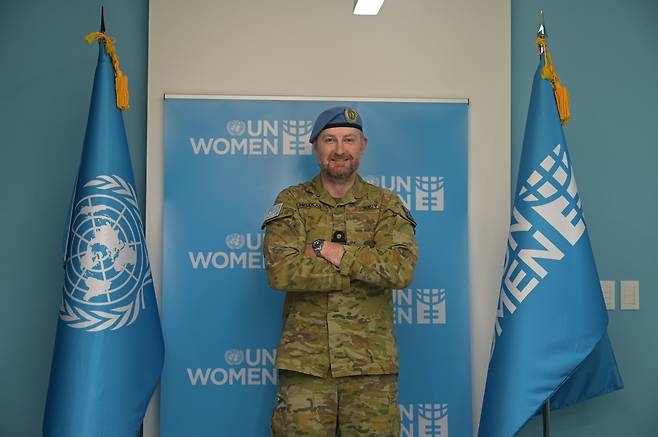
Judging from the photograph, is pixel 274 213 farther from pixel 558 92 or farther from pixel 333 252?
pixel 558 92

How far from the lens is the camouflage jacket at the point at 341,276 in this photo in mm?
2516

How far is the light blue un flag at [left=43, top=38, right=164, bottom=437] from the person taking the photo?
261 cm

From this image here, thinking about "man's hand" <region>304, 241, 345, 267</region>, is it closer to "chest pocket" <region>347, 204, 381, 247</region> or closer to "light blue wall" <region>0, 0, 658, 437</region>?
"chest pocket" <region>347, 204, 381, 247</region>

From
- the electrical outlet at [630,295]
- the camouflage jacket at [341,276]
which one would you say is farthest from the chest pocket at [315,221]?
the electrical outlet at [630,295]

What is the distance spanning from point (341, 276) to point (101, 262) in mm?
882

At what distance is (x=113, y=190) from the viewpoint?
2.74 metres

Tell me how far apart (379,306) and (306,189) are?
0.52 meters

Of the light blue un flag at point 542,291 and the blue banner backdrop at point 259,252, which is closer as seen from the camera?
the light blue un flag at point 542,291

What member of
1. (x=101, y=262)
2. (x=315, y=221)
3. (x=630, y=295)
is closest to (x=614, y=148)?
(x=630, y=295)

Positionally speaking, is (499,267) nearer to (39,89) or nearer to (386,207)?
(386,207)

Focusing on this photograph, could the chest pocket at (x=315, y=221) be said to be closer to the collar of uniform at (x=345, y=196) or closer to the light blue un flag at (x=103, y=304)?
the collar of uniform at (x=345, y=196)

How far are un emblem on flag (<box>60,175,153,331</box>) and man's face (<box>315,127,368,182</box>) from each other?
2.54 feet

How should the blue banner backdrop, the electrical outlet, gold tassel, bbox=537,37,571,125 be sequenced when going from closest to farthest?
gold tassel, bbox=537,37,571,125 < the blue banner backdrop < the electrical outlet

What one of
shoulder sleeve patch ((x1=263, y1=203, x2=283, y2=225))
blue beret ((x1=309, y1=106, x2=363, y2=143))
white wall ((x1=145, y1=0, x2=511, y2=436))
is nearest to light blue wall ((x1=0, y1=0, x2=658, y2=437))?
white wall ((x1=145, y1=0, x2=511, y2=436))
